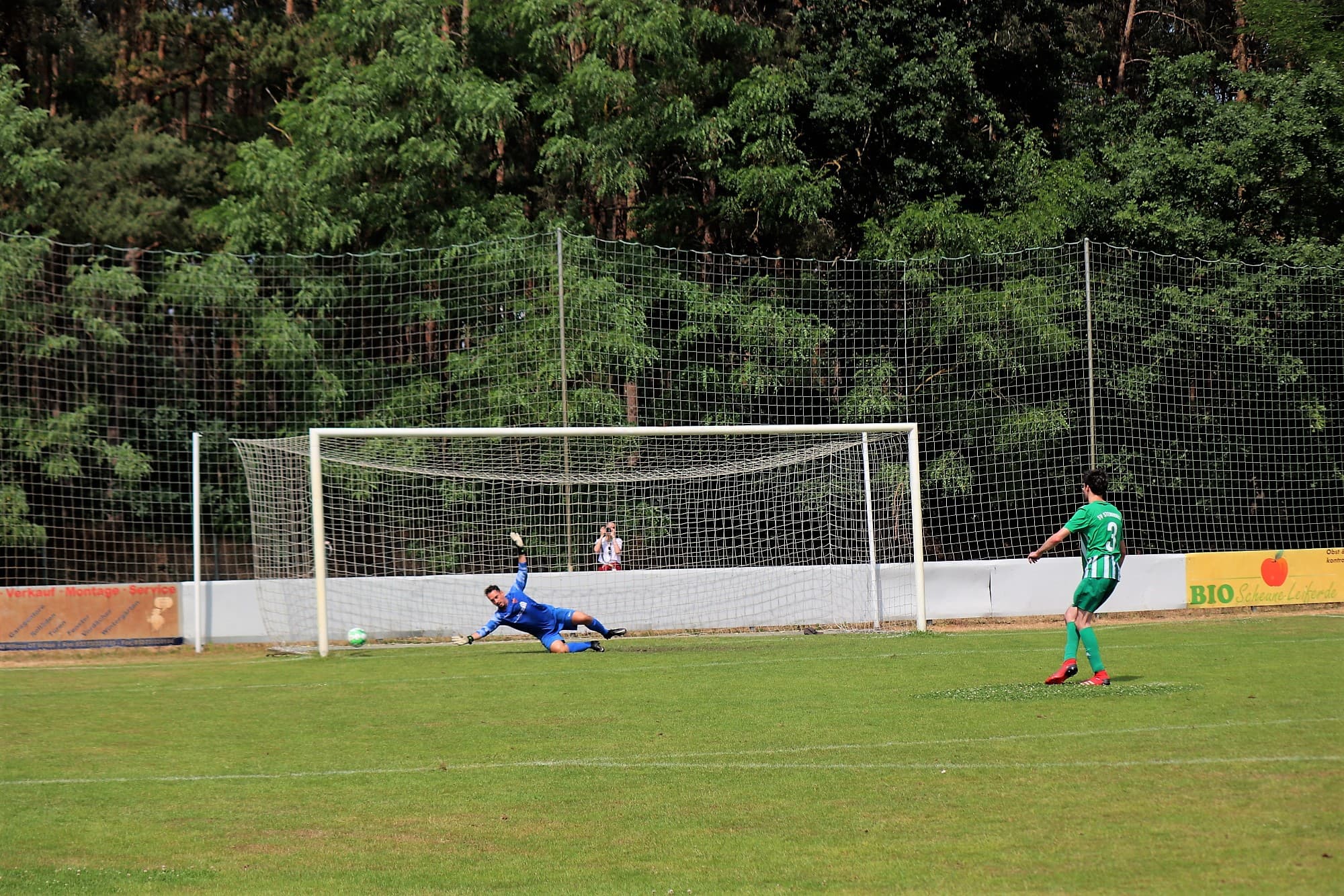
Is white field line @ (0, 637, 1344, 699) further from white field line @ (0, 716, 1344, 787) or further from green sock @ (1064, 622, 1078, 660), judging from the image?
white field line @ (0, 716, 1344, 787)

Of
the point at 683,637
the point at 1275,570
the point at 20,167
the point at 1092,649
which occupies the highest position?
the point at 20,167

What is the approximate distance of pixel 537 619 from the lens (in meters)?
17.3

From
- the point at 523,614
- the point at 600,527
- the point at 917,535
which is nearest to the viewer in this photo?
the point at 523,614

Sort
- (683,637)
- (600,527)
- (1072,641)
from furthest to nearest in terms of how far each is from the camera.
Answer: (600,527)
(683,637)
(1072,641)

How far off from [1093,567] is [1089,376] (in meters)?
13.4

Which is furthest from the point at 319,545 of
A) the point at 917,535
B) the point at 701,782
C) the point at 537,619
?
the point at 701,782

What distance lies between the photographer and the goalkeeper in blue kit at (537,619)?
55.6 ft

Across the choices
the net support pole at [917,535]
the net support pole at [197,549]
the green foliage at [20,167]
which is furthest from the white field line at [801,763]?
the green foliage at [20,167]

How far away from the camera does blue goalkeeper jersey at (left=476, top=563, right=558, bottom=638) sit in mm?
16953

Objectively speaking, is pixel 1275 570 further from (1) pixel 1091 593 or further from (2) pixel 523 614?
(1) pixel 1091 593

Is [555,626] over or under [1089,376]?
under

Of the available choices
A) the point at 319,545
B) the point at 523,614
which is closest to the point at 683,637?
the point at 523,614

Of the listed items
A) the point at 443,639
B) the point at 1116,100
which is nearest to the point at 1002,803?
the point at 443,639

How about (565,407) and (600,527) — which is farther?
(600,527)
